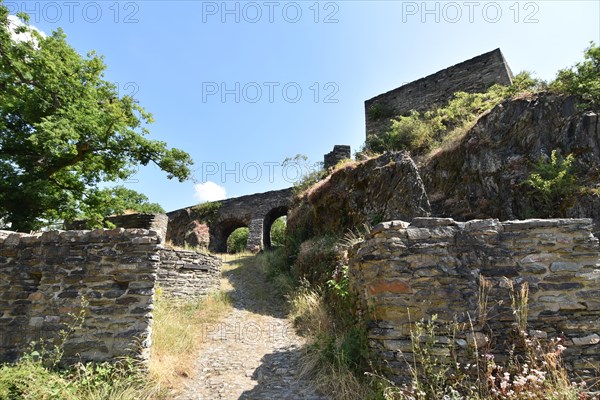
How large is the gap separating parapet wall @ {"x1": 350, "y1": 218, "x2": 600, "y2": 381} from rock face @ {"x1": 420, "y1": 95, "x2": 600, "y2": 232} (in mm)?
2826

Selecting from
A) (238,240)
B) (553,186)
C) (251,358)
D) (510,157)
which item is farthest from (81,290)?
(238,240)

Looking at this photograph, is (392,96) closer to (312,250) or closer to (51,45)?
(312,250)

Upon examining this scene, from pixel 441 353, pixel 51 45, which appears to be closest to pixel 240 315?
pixel 441 353

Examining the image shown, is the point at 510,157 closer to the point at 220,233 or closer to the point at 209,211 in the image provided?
the point at 220,233

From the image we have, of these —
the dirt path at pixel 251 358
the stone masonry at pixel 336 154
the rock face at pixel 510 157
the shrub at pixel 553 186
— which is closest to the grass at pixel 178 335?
the dirt path at pixel 251 358

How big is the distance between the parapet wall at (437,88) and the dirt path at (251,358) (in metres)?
9.17

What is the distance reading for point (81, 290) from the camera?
4195mm

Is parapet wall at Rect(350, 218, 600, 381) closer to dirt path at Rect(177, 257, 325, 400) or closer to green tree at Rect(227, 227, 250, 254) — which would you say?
dirt path at Rect(177, 257, 325, 400)

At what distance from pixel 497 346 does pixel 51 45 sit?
12.2 m

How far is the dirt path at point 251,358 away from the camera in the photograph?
417 centimetres

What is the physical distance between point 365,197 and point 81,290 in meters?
6.59

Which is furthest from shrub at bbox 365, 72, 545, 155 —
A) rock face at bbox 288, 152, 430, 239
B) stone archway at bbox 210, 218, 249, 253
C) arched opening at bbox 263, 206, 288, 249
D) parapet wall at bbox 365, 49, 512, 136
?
stone archway at bbox 210, 218, 249, 253

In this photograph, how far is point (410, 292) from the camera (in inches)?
140

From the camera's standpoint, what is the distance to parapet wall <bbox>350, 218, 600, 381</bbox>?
10.9ft
